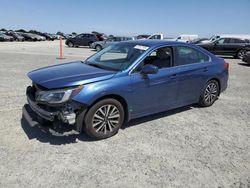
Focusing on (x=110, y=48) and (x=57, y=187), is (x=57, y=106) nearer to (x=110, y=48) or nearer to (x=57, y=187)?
(x=57, y=187)

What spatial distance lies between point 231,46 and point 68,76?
1720cm

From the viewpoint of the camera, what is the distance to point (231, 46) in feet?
61.8

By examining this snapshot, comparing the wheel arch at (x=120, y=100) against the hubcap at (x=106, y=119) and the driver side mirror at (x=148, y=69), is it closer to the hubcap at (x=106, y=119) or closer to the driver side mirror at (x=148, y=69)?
the hubcap at (x=106, y=119)

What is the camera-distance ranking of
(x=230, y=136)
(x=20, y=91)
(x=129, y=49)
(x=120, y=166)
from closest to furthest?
(x=120, y=166), (x=230, y=136), (x=129, y=49), (x=20, y=91)

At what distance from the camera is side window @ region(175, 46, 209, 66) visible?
→ 5320mm

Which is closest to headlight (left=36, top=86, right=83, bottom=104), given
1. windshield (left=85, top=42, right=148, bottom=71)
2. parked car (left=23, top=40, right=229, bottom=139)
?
parked car (left=23, top=40, right=229, bottom=139)

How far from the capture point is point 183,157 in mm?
3828

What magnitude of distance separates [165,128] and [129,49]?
166 cm

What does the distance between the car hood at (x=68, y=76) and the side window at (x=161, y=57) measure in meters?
1.00

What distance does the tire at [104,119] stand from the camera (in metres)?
4.10

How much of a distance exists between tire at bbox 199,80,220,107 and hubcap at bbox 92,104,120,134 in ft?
8.05

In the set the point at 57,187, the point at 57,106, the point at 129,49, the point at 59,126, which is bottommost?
the point at 57,187

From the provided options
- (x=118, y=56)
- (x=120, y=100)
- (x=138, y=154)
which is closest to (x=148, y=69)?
(x=120, y=100)

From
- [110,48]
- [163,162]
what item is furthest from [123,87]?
[110,48]
